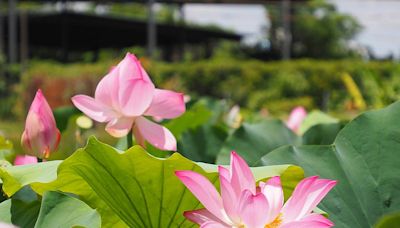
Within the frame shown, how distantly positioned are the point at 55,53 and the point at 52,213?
97.7 feet

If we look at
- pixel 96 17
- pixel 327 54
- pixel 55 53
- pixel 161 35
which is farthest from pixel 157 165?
pixel 327 54

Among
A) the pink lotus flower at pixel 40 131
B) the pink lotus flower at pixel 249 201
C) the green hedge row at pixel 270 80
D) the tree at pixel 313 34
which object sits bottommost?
the tree at pixel 313 34

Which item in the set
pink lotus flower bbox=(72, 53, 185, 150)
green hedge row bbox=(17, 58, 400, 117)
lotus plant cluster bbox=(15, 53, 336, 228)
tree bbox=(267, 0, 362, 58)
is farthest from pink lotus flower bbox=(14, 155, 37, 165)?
tree bbox=(267, 0, 362, 58)

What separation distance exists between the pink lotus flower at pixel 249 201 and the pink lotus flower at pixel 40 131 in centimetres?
31

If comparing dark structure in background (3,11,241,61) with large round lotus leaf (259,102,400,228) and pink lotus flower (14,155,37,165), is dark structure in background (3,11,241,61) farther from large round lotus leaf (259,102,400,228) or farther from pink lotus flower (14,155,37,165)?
large round lotus leaf (259,102,400,228)

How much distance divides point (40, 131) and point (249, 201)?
14.3 inches

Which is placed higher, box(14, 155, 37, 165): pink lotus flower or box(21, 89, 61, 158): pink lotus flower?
box(21, 89, 61, 158): pink lotus flower

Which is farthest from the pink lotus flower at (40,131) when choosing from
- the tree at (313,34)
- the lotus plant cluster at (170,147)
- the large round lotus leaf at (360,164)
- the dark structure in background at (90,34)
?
the tree at (313,34)

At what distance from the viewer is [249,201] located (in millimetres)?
590

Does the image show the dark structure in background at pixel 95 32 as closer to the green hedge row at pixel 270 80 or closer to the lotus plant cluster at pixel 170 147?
the green hedge row at pixel 270 80

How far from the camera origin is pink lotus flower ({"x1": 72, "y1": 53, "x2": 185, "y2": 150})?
857 mm

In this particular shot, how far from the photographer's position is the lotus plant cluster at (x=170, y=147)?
1.97ft

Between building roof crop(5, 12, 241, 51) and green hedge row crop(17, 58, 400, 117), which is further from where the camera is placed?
building roof crop(5, 12, 241, 51)

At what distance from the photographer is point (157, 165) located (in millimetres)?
698
